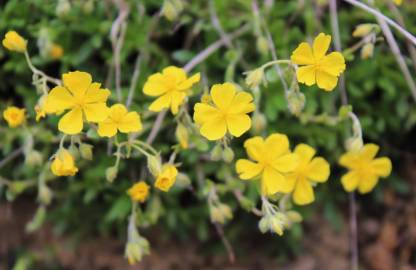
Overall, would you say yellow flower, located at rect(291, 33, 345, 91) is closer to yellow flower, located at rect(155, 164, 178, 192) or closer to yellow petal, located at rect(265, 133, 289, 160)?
yellow petal, located at rect(265, 133, 289, 160)

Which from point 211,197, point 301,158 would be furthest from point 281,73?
point 211,197

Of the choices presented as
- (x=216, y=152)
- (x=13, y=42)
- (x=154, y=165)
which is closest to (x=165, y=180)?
(x=154, y=165)

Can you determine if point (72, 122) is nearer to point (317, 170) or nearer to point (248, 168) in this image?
point (248, 168)

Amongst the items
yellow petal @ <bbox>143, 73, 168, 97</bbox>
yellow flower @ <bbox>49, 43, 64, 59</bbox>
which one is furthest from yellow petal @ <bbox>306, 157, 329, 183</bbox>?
yellow flower @ <bbox>49, 43, 64, 59</bbox>

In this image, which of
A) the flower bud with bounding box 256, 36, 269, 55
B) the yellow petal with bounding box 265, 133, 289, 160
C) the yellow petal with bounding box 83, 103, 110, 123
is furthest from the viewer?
the flower bud with bounding box 256, 36, 269, 55

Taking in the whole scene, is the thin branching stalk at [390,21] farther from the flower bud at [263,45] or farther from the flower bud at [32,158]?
the flower bud at [32,158]

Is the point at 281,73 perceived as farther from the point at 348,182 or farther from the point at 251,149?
the point at 348,182
